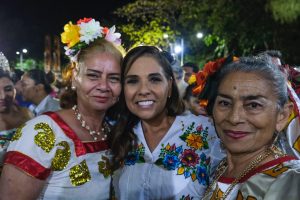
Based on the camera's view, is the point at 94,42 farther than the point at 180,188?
Yes

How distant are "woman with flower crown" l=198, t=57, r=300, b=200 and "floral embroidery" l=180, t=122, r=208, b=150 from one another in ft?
3.09

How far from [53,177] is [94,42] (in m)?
1.18

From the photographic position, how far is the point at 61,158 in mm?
2971

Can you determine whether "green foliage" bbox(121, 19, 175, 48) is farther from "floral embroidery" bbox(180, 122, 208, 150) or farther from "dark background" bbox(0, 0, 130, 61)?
"floral embroidery" bbox(180, 122, 208, 150)

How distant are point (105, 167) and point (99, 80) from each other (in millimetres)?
696

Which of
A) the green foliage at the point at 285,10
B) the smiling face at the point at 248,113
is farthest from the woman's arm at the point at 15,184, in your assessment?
the green foliage at the point at 285,10

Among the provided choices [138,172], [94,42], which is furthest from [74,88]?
[138,172]

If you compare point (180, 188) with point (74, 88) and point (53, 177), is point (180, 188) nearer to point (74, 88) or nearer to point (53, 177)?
point (53, 177)

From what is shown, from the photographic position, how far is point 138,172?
3291 mm

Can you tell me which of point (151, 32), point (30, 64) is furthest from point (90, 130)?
point (30, 64)

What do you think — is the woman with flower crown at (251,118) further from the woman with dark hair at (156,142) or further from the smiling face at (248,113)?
the woman with dark hair at (156,142)

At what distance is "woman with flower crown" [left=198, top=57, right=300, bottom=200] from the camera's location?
7.14ft

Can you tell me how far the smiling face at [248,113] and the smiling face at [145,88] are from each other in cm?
106

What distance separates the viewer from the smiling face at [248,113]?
2.18 m
